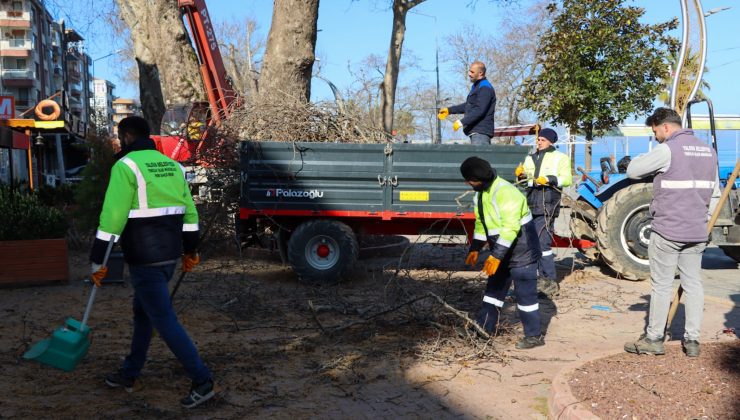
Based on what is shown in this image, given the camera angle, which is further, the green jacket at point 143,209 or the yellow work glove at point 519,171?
the yellow work glove at point 519,171

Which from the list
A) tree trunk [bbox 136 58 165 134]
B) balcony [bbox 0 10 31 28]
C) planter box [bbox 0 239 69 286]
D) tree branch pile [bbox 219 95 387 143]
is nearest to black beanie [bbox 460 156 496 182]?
tree branch pile [bbox 219 95 387 143]

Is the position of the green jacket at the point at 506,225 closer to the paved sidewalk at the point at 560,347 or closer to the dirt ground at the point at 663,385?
the paved sidewalk at the point at 560,347

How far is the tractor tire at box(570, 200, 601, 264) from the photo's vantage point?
9623mm

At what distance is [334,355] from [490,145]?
3819mm

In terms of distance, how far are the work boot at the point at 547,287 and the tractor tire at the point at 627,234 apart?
1542 millimetres

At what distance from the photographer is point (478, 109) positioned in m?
8.56

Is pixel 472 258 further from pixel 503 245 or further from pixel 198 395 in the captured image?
pixel 198 395

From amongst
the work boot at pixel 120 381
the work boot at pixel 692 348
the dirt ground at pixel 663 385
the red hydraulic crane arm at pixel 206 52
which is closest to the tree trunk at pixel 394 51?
the red hydraulic crane arm at pixel 206 52

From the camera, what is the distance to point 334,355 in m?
5.67

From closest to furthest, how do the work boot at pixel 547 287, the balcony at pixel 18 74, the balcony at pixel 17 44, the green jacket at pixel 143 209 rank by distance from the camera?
the green jacket at pixel 143 209, the work boot at pixel 547 287, the balcony at pixel 18 74, the balcony at pixel 17 44

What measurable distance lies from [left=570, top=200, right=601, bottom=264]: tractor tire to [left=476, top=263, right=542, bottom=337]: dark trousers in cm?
380

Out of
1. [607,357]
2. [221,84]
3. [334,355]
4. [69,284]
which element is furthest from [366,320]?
[221,84]

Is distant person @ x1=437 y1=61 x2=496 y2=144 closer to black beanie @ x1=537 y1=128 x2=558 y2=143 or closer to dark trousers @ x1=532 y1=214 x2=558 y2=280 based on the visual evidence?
black beanie @ x1=537 y1=128 x2=558 y2=143

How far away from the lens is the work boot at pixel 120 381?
4.70 meters
